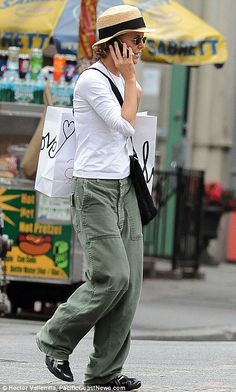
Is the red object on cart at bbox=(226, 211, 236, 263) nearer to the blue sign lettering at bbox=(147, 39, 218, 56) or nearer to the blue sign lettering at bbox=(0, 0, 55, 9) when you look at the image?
the blue sign lettering at bbox=(147, 39, 218, 56)

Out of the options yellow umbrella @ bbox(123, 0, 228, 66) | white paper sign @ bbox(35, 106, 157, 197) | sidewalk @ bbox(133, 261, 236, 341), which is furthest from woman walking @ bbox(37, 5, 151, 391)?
→ yellow umbrella @ bbox(123, 0, 228, 66)

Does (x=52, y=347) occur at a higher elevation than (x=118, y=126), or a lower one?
lower

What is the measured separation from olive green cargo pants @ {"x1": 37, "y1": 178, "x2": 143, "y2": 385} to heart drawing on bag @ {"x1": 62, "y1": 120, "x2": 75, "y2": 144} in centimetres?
36

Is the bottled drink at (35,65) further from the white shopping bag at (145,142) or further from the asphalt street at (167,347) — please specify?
the white shopping bag at (145,142)

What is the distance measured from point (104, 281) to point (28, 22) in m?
7.23

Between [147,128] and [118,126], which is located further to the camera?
[147,128]

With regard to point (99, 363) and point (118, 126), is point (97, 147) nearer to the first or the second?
point (118, 126)

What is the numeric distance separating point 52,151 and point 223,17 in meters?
14.7

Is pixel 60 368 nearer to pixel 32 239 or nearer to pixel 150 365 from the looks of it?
pixel 150 365

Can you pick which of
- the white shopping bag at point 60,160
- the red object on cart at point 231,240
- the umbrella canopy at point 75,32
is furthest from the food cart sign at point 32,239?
the red object on cart at point 231,240

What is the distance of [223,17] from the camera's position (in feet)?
67.7

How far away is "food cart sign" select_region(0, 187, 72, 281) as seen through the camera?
10836mm

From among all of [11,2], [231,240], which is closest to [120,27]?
[11,2]

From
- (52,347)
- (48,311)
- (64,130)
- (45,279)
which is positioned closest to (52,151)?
(64,130)
